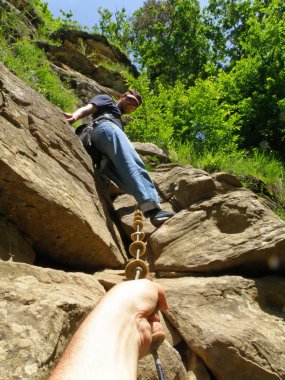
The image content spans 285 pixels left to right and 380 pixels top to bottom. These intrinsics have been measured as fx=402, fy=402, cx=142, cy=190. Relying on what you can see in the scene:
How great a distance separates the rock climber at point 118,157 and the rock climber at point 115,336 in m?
2.32

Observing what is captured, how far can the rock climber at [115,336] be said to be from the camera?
3.80ft

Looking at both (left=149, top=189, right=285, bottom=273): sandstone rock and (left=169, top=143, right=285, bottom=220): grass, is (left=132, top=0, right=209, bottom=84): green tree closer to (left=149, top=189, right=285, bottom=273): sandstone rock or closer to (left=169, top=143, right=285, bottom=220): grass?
(left=169, top=143, right=285, bottom=220): grass

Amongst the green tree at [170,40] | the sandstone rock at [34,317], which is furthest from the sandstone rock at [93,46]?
the sandstone rock at [34,317]

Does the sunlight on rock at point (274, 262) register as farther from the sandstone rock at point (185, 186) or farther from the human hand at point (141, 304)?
the human hand at point (141, 304)

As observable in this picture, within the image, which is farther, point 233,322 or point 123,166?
point 123,166

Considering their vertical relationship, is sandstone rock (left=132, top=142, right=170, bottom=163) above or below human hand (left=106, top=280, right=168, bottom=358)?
above

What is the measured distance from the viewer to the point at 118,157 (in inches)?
174

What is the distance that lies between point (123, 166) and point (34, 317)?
2.60 meters

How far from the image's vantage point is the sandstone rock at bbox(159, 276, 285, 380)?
9.28 ft

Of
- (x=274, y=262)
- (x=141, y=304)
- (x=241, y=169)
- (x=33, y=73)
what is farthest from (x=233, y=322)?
(x=33, y=73)

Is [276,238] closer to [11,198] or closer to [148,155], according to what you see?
[11,198]

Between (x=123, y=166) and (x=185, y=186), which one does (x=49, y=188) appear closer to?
(x=123, y=166)

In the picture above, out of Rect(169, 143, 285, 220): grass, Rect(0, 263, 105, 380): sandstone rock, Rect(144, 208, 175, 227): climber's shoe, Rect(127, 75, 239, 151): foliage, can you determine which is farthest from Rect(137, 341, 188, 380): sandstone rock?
Rect(127, 75, 239, 151): foliage

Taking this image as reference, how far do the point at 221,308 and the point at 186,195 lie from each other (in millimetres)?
1648
